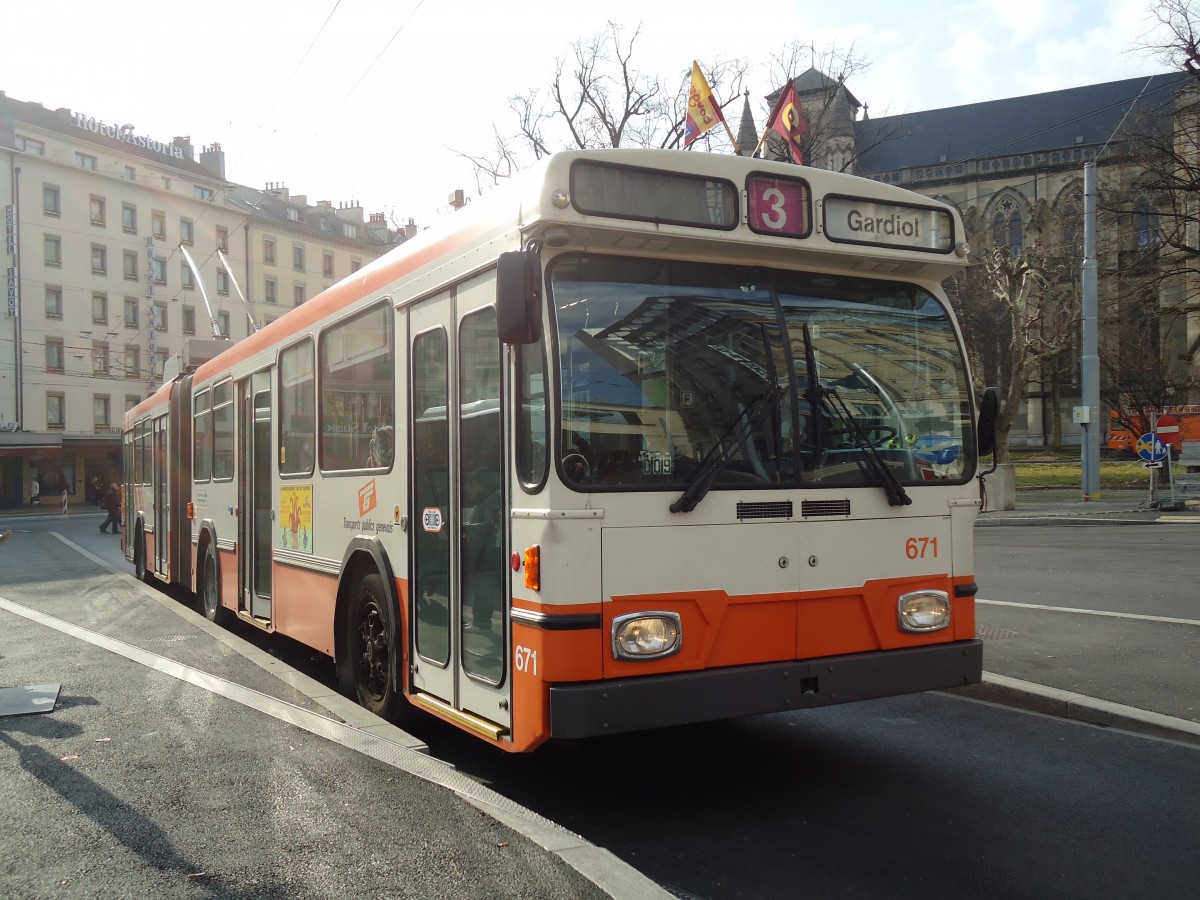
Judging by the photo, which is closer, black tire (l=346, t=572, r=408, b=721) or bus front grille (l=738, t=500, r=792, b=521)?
bus front grille (l=738, t=500, r=792, b=521)

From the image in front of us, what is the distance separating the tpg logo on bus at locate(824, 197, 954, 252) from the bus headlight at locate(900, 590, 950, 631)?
1761 mm

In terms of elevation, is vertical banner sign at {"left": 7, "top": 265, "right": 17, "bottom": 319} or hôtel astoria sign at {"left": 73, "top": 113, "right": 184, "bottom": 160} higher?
hôtel astoria sign at {"left": 73, "top": 113, "right": 184, "bottom": 160}

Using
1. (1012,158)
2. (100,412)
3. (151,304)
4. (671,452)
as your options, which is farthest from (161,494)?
(1012,158)

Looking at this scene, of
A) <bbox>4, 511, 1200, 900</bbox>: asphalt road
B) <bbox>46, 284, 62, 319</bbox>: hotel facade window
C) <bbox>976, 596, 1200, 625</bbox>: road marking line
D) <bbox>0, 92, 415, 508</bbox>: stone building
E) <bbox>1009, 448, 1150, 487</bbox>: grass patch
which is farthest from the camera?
<bbox>46, 284, 62, 319</bbox>: hotel facade window

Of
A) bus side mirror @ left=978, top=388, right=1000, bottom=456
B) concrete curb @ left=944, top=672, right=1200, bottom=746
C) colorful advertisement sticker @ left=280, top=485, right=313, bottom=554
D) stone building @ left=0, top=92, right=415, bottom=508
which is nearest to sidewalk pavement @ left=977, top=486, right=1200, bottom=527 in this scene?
concrete curb @ left=944, top=672, right=1200, bottom=746

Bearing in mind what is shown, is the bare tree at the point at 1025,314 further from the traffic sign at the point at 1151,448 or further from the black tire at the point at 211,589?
the black tire at the point at 211,589

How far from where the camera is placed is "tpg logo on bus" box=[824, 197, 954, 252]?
5441mm

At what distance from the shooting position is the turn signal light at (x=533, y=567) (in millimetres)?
4684

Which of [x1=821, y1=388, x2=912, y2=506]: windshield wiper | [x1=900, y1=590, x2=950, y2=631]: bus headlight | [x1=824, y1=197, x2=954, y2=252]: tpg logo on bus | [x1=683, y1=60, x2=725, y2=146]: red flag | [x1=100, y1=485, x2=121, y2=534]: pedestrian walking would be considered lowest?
[x1=100, y1=485, x2=121, y2=534]: pedestrian walking

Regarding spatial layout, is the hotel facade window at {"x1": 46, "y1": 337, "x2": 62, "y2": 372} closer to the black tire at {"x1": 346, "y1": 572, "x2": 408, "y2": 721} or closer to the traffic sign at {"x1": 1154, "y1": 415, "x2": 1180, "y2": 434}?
the traffic sign at {"x1": 1154, "y1": 415, "x2": 1180, "y2": 434}

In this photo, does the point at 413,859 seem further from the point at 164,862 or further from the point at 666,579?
the point at 666,579

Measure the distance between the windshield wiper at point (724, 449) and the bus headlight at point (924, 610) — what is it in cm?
120

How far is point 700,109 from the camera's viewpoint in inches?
492

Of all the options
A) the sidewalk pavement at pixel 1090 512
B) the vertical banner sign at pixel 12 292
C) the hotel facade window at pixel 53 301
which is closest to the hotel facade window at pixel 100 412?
the hotel facade window at pixel 53 301
